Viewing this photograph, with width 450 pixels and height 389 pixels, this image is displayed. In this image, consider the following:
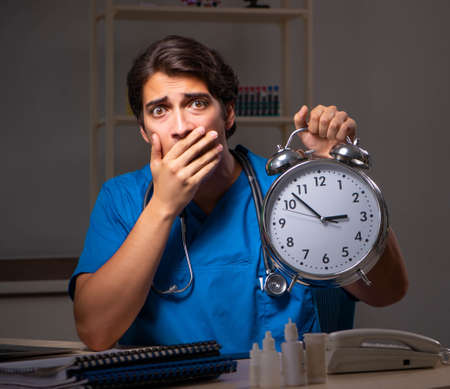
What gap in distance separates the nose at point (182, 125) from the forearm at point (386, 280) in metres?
0.49

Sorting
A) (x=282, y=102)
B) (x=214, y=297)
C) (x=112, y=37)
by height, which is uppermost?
(x=112, y=37)

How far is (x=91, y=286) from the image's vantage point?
118 centimetres

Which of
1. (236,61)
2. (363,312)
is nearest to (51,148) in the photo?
(236,61)

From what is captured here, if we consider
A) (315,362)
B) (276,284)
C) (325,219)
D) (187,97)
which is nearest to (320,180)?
(325,219)

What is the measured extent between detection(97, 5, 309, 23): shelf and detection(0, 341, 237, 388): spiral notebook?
91.0 inches

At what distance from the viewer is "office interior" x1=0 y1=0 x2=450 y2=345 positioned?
3336 mm

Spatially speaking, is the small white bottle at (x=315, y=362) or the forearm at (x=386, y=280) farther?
the forearm at (x=386, y=280)

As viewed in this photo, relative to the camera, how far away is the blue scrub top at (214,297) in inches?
48.8

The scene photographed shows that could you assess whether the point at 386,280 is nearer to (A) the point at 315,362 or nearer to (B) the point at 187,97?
(A) the point at 315,362

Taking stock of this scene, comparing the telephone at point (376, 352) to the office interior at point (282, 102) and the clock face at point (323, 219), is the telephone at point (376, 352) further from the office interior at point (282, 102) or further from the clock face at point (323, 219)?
the office interior at point (282, 102)

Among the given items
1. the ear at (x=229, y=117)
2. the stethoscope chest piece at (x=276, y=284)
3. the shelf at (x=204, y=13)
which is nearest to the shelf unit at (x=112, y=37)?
the shelf at (x=204, y=13)

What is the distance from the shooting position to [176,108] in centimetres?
130

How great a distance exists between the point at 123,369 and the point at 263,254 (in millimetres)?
481

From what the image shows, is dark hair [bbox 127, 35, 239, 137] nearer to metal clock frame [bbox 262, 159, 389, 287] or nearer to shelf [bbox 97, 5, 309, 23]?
metal clock frame [bbox 262, 159, 389, 287]
